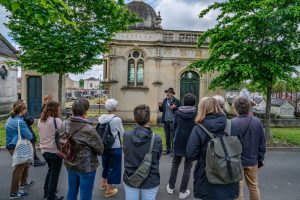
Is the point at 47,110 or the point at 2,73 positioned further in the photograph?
the point at 2,73

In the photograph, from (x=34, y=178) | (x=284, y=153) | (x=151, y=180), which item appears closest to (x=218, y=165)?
(x=151, y=180)

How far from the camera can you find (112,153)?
5.57 meters

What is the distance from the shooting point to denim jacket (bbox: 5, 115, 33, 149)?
18.0ft

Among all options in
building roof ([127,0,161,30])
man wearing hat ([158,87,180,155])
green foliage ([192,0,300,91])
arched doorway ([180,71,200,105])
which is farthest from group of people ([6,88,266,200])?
building roof ([127,0,161,30])

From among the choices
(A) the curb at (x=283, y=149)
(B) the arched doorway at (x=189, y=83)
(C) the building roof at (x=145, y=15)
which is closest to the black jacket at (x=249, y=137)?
(A) the curb at (x=283, y=149)

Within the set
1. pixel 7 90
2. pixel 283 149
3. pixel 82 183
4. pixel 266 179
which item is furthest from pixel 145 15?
pixel 82 183

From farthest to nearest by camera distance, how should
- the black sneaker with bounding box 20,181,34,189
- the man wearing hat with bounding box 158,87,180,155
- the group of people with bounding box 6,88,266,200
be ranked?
the man wearing hat with bounding box 158,87,180,155 < the black sneaker with bounding box 20,181,34,189 < the group of people with bounding box 6,88,266,200

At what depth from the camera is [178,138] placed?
598 centimetres

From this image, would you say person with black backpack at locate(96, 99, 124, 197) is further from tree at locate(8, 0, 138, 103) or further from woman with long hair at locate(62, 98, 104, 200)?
tree at locate(8, 0, 138, 103)

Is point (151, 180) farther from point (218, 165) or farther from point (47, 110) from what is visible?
point (47, 110)

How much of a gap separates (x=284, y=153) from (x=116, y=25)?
334 inches

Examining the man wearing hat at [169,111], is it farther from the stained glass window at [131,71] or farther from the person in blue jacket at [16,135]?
the stained glass window at [131,71]

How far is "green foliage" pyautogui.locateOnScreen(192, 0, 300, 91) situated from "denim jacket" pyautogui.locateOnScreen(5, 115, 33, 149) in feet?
24.8

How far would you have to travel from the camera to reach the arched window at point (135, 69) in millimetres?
18859
